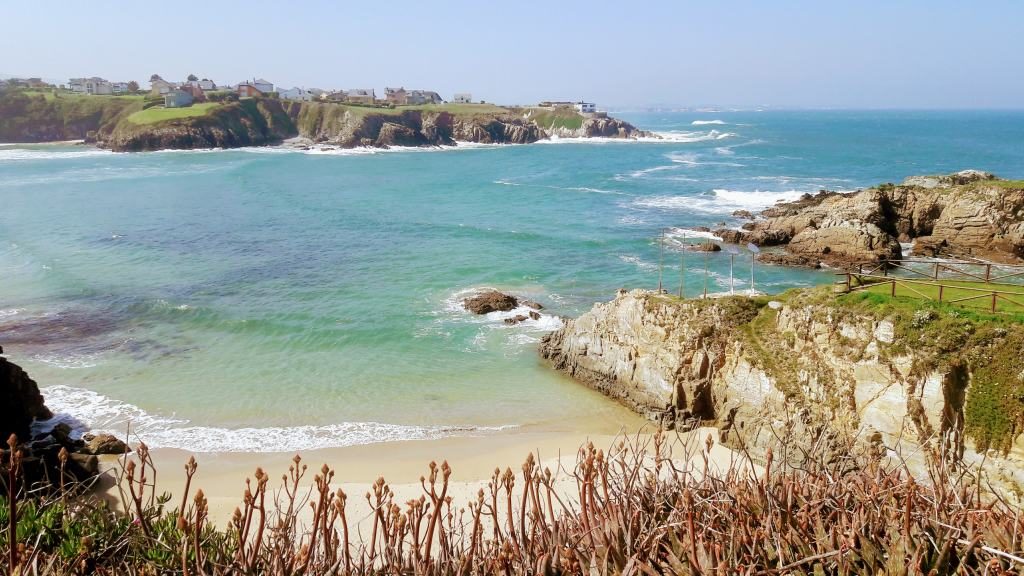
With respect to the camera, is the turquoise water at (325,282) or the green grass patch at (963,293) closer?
the green grass patch at (963,293)

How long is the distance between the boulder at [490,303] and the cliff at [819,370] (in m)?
7.27

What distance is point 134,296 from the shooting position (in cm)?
3272

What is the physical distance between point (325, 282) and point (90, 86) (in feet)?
514

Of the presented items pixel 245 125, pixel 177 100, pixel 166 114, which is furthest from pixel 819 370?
pixel 177 100

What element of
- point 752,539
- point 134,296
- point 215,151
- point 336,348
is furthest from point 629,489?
point 215,151

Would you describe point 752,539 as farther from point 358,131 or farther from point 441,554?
point 358,131

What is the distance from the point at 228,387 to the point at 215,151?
98643 millimetres

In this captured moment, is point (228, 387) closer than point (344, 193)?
Yes

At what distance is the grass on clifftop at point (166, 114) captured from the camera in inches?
4427

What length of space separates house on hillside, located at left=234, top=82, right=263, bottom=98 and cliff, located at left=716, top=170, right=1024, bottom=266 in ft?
434

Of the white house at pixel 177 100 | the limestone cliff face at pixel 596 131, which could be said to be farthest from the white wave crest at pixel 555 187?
the white house at pixel 177 100

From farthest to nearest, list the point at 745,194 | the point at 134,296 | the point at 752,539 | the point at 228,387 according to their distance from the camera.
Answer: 1. the point at 745,194
2. the point at 134,296
3. the point at 228,387
4. the point at 752,539

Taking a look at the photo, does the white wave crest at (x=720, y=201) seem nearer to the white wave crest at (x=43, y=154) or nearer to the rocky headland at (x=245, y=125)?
Result: the rocky headland at (x=245, y=125)

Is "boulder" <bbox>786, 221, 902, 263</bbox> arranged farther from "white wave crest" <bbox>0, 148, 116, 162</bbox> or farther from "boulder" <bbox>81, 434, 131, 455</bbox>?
"white wave crest" <bbox>0, 148, 116, 162</bbox>
